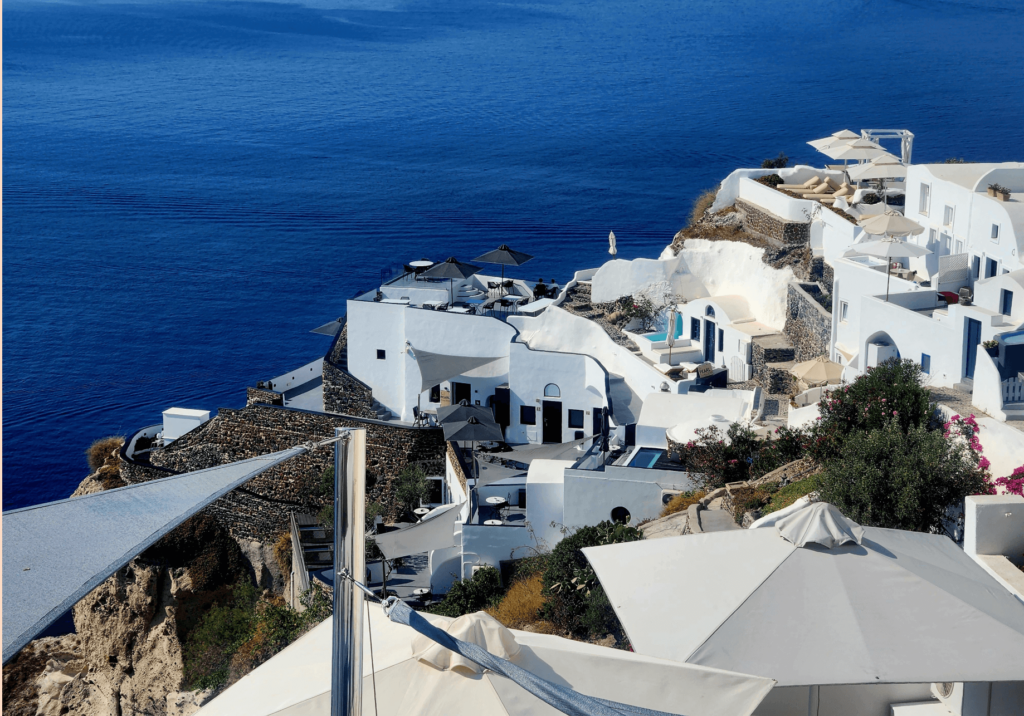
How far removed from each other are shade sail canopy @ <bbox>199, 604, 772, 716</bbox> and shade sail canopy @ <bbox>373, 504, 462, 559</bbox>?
51.3ft

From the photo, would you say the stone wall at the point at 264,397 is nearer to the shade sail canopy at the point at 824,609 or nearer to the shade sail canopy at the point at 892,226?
the shade sail canopy at the point at 892,226

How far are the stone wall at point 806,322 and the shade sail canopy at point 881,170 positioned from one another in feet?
19.4

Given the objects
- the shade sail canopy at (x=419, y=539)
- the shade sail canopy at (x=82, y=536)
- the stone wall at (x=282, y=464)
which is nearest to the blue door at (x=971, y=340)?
the shade sail canopy at (x=419, y=539)

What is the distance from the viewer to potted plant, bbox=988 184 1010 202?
2661 centimetres

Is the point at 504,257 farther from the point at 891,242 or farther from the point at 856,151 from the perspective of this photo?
the point at 891,242

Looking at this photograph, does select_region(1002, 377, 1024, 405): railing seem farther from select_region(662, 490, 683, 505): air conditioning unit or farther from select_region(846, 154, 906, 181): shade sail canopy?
select_region(846, 154, 906, 181): shade sail canopy

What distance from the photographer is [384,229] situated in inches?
3669

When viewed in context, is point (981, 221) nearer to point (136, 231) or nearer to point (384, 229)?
point (384, 229)

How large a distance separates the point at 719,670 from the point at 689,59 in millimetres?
171153

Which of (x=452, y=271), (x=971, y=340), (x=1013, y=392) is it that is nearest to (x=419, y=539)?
(x=971, y=340)

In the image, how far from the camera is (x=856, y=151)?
37219 mm

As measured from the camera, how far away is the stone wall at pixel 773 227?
33.9 m

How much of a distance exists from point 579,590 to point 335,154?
4380 inches

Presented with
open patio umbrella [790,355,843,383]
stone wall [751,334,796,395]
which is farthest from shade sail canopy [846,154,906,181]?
open patio umbrella [790,355,843,383]
